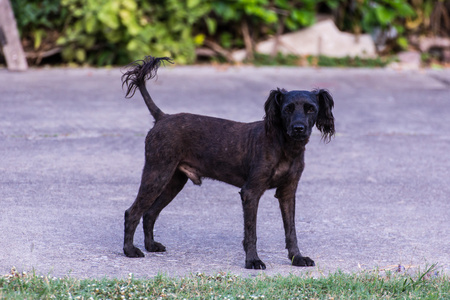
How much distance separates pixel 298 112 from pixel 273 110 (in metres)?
0.19

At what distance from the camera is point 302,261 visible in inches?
189

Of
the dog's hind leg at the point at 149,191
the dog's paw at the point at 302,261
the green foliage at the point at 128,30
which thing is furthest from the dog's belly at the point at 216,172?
the green foliage at the point at 128,30

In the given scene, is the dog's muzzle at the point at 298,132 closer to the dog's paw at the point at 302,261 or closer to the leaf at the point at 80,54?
the dog's paw at the point at 302,261

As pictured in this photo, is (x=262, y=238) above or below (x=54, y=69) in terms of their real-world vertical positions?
below

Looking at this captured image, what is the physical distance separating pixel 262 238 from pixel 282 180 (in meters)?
0.72

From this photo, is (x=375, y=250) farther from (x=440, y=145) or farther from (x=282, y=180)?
(x=440, y=145)

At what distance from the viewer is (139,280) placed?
4.27 meters

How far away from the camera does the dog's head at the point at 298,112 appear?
4.56 m

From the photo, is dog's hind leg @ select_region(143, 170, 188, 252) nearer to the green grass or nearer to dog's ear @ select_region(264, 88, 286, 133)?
the green grass

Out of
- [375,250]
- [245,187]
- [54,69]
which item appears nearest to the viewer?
[245,187]

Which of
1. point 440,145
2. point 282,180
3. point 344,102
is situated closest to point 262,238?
point 282,180

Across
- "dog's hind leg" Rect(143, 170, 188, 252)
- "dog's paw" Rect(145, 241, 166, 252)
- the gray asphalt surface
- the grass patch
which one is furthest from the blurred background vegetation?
"dog's paw" Rect(145, 241, 166, 252)

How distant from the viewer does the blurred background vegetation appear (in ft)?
36.0

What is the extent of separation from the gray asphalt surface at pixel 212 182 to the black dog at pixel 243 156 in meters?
0.21
